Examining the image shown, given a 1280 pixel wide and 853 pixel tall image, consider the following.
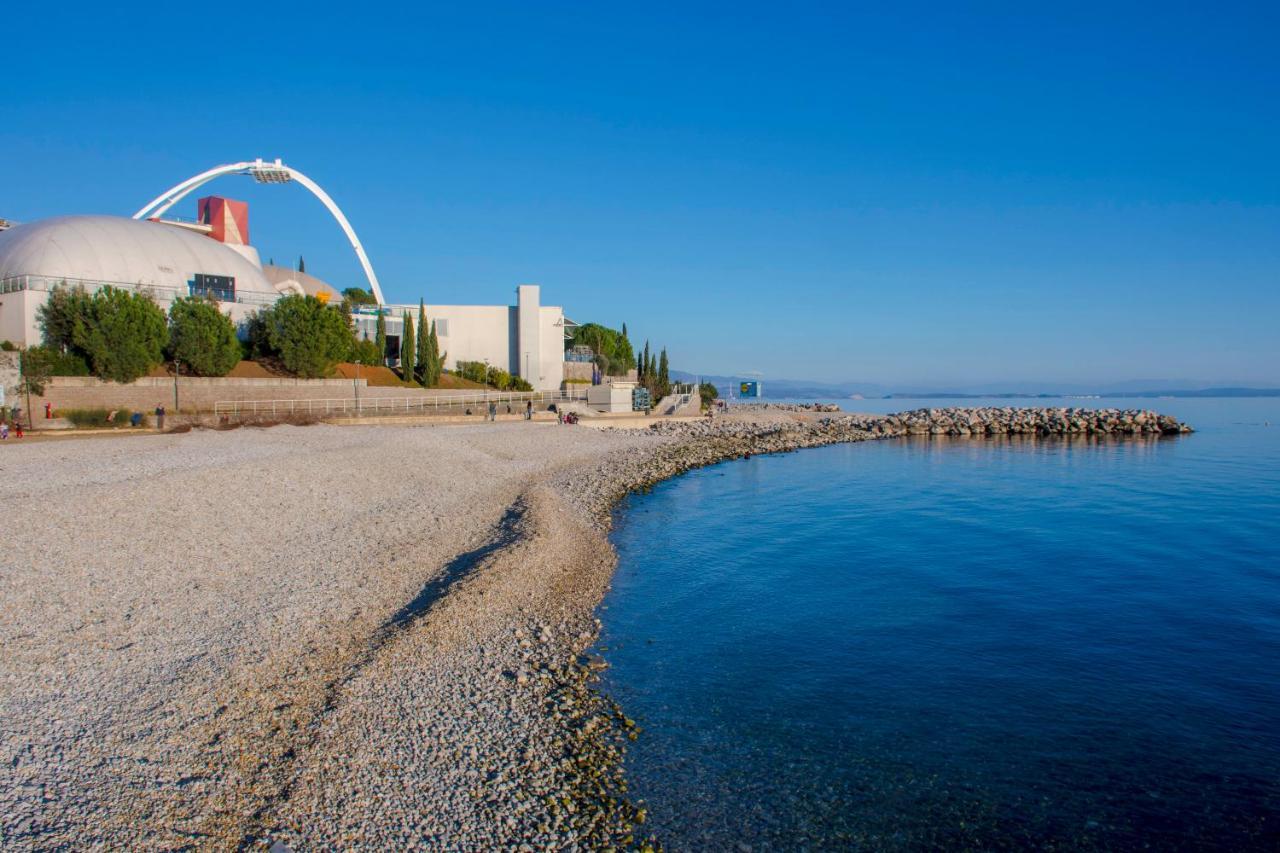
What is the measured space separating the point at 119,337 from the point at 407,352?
21870 mm

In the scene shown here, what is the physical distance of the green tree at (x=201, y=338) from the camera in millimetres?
47719

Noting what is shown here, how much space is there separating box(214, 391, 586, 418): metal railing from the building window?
13325mm

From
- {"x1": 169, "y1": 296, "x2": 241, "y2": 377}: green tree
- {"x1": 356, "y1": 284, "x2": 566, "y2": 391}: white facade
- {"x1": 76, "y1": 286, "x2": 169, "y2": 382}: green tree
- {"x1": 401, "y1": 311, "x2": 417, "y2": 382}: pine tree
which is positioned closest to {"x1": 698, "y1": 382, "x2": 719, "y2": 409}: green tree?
{"x1": 356, "y1": 284, "x2": 566, "y2": 391}: white facade

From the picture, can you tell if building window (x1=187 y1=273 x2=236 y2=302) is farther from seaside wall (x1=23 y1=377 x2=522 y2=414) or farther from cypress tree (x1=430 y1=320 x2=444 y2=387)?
cypress tree (x1=430 y1=320 x2=444 y2=387)

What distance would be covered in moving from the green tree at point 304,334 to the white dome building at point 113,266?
4.46m

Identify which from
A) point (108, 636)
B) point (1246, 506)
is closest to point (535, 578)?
point (108, 636)

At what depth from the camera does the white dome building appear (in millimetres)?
46500

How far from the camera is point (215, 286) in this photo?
57.5 meters

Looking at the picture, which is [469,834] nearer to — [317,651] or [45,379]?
[317,651]

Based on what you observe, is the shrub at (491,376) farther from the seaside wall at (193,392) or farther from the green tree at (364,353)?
the seaside wall at (193,392)

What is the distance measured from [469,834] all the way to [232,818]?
83.1 inches

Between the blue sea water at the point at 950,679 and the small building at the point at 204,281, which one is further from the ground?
the small building at the point at 204,281

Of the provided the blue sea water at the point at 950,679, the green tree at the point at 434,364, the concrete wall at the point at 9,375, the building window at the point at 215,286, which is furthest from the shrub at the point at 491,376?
the blue sea water at the point at 950,679

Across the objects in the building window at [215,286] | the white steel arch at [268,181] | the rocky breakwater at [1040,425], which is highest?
the white steel arch at [268,181]
